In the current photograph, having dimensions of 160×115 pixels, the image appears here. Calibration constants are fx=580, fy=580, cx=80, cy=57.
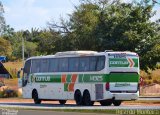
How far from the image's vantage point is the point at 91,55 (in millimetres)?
34938

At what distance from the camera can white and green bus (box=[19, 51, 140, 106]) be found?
33531 millimetres

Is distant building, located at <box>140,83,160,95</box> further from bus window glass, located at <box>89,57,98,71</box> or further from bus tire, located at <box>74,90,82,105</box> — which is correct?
bus window glass, located at <box>89,57,98,71</box>

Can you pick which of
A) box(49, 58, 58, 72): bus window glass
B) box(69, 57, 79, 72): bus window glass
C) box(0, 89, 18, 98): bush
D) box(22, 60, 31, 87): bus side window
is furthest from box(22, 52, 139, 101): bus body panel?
box(0, 89, 18, 98): bush

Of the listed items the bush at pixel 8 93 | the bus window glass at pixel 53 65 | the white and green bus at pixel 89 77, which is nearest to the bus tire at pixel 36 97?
the white and green bus at pixel 89 77

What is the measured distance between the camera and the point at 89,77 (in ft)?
114

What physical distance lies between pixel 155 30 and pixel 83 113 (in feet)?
110

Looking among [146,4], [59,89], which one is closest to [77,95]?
[59,89]

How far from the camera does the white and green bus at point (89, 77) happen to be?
33531mm

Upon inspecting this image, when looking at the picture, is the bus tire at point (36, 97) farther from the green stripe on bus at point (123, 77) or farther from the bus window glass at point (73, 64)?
the green stripe on bus at point (123, 77)

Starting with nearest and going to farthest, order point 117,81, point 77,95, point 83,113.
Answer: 1. point 83,113
2. point 117,81
3. point 77,95

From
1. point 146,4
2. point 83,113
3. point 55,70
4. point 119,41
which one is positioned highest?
point 146,4

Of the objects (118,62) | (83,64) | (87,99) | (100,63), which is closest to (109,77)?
(118,62)

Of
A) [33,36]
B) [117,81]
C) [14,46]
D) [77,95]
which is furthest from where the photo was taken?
[33,36]

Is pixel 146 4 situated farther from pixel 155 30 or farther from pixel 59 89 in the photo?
pixel 59 89
